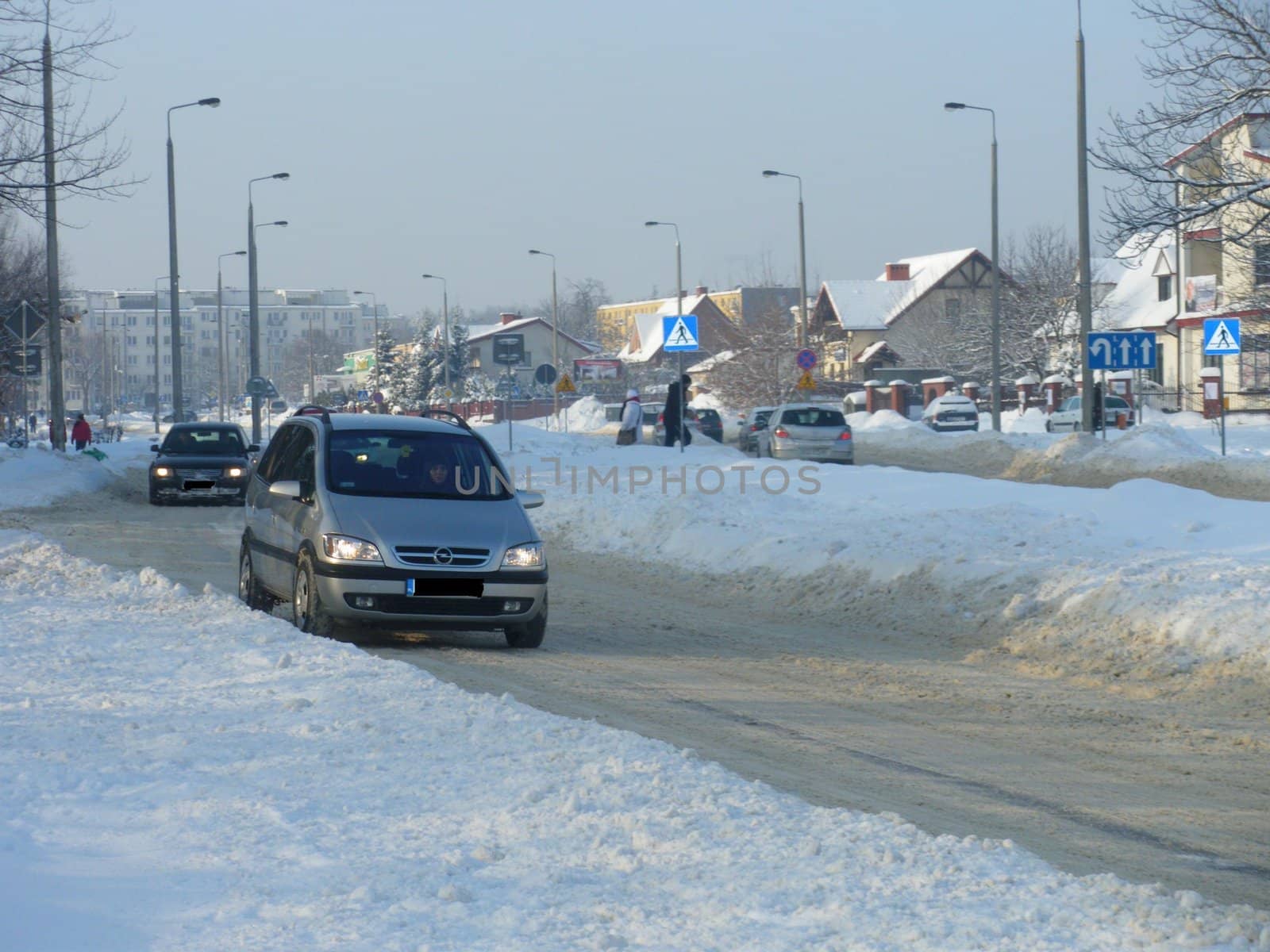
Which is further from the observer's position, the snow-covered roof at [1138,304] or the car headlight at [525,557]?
the snow-covered roof at [1138,304]

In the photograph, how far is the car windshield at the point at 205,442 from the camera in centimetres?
2816

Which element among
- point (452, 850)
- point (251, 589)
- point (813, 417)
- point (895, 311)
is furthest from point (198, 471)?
point (895, 311)

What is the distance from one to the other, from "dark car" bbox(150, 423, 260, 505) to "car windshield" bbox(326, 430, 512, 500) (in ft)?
50.7

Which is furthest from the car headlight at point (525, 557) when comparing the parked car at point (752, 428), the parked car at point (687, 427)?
the parked car at point (752, 428)

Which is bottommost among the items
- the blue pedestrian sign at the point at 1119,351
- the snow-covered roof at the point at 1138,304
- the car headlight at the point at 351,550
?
the car headlight at the point at 351,550

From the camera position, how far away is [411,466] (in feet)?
38.8

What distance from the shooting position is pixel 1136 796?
6.65 meters

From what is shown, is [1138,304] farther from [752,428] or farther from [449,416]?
[449,416]

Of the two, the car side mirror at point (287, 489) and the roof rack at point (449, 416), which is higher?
the roof rack at point (449, 416)

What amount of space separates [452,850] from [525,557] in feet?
18.3

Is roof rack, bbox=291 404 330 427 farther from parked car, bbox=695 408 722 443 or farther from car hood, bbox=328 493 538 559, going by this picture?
parked car, bbox=695 408 722 443

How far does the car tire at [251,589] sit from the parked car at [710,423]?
3835cm

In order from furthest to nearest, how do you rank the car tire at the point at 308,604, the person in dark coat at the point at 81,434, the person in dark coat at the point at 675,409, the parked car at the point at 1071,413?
the person in dark coat at the point at 81,434 < the parked car at the point at 1071,413 < the person in dark coat at the point at 675,409 < the car tire at the point at 308,604

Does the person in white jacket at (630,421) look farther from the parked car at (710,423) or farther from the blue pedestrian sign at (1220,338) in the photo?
the parked car at (710,423)
